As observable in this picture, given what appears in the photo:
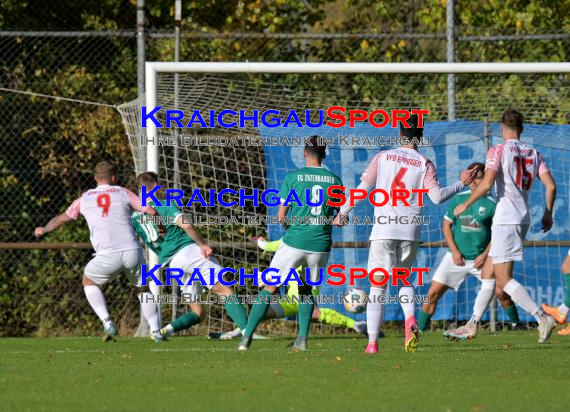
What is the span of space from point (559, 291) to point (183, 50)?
5686 millimetres

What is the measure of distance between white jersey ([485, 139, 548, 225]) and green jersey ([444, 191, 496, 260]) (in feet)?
8.16

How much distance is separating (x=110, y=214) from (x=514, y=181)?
13.8 feet

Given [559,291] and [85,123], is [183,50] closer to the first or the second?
[85,123]

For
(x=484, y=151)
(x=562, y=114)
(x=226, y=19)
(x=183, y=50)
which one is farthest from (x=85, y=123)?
(x=562, y=114)

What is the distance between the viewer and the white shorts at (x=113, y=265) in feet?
39.8

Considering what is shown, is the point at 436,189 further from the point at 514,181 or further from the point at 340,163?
the point at 340,163

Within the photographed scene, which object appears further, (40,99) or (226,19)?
(226,19)

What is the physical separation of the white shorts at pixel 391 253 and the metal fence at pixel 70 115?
508cm

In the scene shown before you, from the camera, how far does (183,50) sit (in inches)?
603

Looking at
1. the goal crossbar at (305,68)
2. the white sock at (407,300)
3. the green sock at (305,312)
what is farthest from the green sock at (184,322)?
the white sock at (407,300)

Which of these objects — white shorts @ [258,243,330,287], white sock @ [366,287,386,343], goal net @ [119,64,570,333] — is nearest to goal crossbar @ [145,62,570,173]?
goal net @ [119,64,570,333]

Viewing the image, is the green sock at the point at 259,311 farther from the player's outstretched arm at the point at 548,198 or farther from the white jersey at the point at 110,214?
the player's outstretched arm at the point at 548,198

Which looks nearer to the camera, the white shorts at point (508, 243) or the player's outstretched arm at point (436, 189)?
the player's outstretched arm at point (436, 189)

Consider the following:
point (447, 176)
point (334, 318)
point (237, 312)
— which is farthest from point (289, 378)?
point (447, 176)
